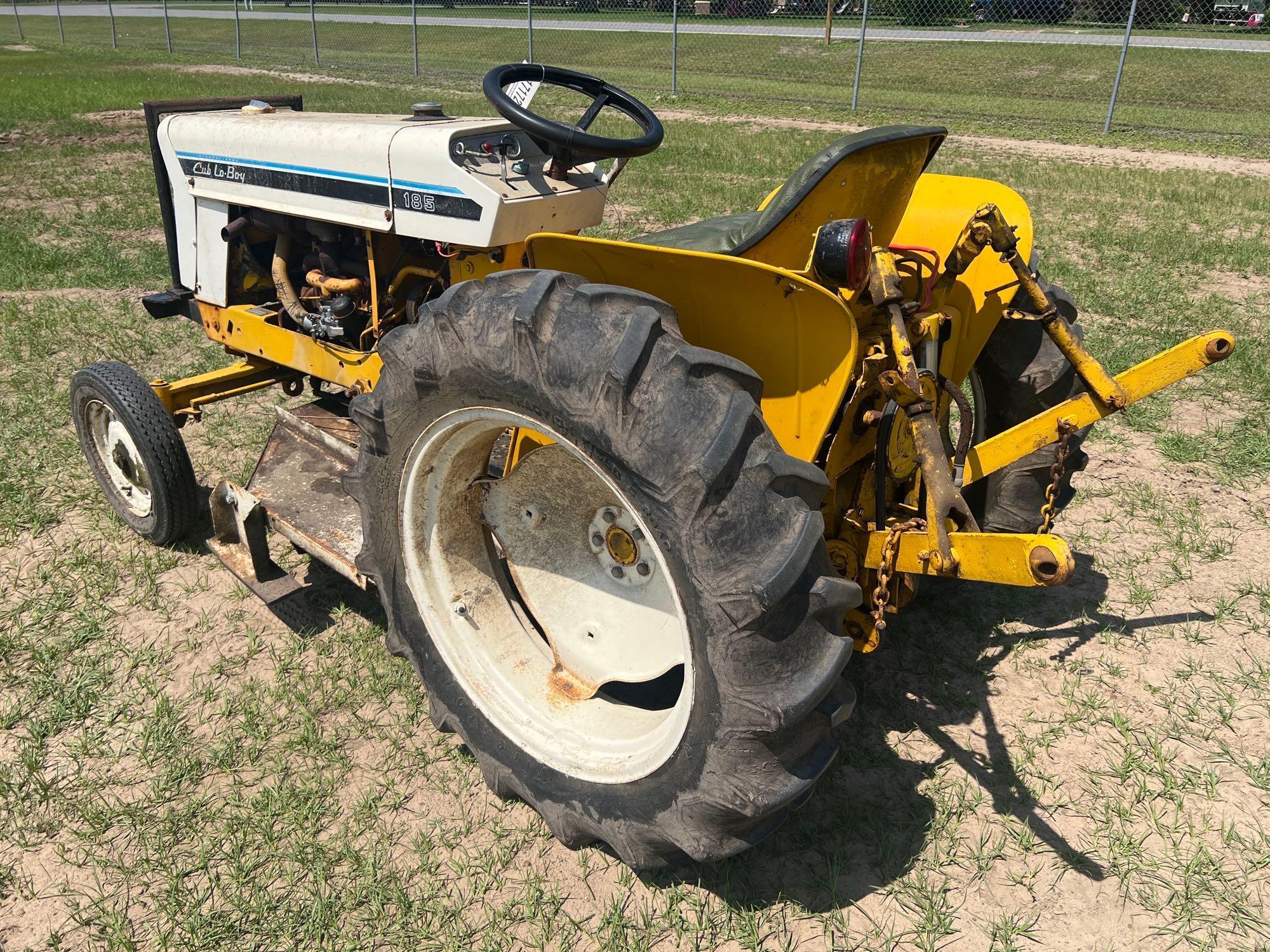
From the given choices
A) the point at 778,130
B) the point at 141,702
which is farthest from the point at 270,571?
the point at 778,130

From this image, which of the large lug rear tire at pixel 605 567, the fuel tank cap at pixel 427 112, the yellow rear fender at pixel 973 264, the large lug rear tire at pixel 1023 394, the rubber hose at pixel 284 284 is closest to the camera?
the large lug rear tire at pixel 605 567

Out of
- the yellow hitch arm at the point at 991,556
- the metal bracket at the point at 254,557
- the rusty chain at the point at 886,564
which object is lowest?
the metal bracket at the point at 254,557

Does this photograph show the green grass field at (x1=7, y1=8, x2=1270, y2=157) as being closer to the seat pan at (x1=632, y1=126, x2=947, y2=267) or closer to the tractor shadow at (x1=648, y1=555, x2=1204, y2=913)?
the tractor shadow at (x1=648, y1=555, x2=1204, y2=913)

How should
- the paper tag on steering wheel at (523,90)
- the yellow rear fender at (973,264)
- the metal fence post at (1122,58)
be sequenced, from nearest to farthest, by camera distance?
the yellow rear fender at (973,264), the paper tag on steering wheel at (523,90), the metal fence post at (1122,58)

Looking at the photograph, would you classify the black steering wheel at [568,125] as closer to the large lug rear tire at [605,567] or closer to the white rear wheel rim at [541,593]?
the large lug rear tire at [605,567]

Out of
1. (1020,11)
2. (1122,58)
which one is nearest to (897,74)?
(1020,11)

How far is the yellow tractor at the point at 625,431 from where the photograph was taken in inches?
69.2

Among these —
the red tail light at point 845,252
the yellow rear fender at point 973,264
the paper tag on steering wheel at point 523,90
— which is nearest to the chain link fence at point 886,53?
the yellow rear fender at point 973,264

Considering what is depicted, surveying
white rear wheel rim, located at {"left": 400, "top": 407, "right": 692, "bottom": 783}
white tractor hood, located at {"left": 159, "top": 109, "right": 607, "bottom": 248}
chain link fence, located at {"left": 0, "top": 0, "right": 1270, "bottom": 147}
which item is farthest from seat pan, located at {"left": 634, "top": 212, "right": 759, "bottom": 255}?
chain link fence, located at {"left": 0, "top": 0, "right": 1270, "bottom": 147}

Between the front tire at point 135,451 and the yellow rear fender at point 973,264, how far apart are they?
2.57 metres

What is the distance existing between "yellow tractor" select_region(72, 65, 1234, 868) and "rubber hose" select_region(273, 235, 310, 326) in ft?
0.06

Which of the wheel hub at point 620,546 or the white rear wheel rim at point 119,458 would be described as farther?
the white rear wheel rim at point 119,458

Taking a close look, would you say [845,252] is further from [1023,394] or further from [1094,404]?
[1023,394]

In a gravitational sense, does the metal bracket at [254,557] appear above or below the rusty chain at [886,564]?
below
